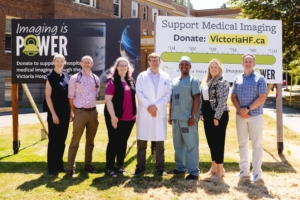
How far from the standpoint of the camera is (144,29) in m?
36.2

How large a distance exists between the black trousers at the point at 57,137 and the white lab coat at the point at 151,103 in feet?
4.19

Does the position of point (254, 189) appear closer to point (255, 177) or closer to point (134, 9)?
point (255, 177)

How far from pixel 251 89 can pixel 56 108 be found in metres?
3.26

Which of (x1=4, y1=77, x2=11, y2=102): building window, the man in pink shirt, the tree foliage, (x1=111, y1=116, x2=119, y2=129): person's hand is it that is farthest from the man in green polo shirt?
the tree foliage

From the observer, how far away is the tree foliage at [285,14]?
863 inches

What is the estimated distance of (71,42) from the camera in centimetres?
743

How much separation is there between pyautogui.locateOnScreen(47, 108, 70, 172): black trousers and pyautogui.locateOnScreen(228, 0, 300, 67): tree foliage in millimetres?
19225

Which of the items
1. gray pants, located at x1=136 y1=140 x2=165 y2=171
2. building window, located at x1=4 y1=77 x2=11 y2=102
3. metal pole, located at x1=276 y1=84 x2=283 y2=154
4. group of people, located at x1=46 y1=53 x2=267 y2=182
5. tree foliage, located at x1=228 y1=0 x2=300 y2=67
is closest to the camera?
group of people, located at x1=46 y1=53 x2=267 y2=182

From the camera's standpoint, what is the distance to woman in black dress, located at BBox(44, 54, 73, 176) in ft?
19.1

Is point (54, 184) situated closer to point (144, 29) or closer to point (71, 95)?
point (71, 95)

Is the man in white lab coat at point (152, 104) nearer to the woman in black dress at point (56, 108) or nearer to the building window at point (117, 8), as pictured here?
the woman in black dress at point (56, 108)

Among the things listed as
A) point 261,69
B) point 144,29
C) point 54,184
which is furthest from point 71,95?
point 144,29

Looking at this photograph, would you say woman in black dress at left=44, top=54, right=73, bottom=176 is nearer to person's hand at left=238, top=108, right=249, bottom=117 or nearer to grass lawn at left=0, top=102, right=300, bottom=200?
grass lawn at left=0, top=102, right=300, bottom=200

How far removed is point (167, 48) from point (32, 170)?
3.64 meters
